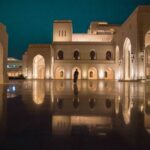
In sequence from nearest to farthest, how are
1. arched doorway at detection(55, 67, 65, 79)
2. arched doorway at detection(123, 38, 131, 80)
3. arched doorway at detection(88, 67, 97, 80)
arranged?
1. arched doorway at detection(123, 38, 131, 80)
2. arched doorway at detection(55, 67, 65, 79)
3. arched doorway at detection(88, 67, 97, 80)

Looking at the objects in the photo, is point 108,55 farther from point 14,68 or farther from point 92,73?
point 14,68

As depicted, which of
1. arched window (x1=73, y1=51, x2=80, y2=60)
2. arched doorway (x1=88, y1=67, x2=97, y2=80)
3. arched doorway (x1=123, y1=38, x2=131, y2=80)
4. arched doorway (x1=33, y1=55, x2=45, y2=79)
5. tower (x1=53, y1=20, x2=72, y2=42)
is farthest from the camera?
tower (x1=53, y1=20, x2=72, y2=42)

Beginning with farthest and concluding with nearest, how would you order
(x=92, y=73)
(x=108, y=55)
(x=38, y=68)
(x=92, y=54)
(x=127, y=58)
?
(x=38, y=68) → (x=92, y=73) → (x=92, y=54) → (x=108, y=55) → (x=127, y=58)

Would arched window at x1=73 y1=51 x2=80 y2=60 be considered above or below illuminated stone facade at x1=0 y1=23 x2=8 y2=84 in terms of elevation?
above

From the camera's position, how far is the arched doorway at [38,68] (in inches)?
2018

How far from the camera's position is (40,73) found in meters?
55.8

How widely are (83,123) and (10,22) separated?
98.3 m

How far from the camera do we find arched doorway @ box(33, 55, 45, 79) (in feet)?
168

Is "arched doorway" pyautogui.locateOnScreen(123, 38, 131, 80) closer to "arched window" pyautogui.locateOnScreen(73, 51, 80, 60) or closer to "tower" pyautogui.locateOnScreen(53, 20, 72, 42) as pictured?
"arched window" pyautogui.locateOnScreen(73, 51, 80, 60)

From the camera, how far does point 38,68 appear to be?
182ft

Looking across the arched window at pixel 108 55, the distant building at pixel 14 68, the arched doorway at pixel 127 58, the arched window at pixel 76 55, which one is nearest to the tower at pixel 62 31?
the arched window at pixel 76 55

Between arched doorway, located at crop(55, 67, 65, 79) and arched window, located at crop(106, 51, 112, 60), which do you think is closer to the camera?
arched doorway, located at crop(55, 67, 65, 79)

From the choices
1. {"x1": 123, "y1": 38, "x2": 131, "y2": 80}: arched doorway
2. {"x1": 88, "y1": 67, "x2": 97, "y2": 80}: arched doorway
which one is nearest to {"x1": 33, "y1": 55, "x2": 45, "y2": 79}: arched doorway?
{"x1": 88, "y1": 67, "x2": 97, "y2": 80}: arched doorway

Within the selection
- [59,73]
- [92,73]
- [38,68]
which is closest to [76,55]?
[92,73]
